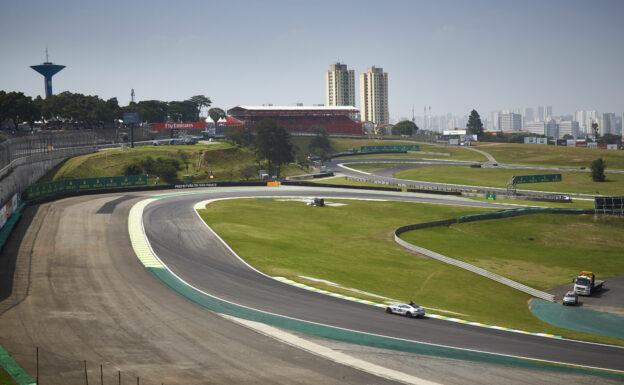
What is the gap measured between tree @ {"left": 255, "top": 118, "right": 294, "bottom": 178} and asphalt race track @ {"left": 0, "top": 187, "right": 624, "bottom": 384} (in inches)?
3683

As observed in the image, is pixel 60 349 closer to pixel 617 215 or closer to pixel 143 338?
pixel 143 338

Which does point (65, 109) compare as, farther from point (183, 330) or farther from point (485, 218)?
point (183, 330)

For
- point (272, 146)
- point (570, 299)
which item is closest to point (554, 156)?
point (272, 146)

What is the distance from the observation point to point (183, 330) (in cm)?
3094

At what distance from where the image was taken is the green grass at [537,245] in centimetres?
5656

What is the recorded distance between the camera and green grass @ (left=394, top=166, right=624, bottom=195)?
121m

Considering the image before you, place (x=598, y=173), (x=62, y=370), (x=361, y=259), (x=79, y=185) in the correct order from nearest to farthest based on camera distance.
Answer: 1. (x=62, y=370)
2. (x=361, y=259)
3. (x=79, y=185)
4. (x=598, y=173)

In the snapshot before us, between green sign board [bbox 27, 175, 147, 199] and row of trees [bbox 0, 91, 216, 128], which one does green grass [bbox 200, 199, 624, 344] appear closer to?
green sign board [bbox 27, 175, 147, 199]

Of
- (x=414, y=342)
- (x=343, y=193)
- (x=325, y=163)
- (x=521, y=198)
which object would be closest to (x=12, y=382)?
(x=414, y=342)

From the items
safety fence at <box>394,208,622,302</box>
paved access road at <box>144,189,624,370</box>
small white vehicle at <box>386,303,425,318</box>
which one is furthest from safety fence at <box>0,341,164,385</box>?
safety fence at <box>394,208,622,302</box>

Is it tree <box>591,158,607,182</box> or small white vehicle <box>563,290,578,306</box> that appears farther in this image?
tree <box>591,158,607,182</box>

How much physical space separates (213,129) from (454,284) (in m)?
151

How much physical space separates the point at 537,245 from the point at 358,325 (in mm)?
43636

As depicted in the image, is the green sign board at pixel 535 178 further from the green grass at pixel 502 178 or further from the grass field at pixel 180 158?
the grass field at pixel 180 158
